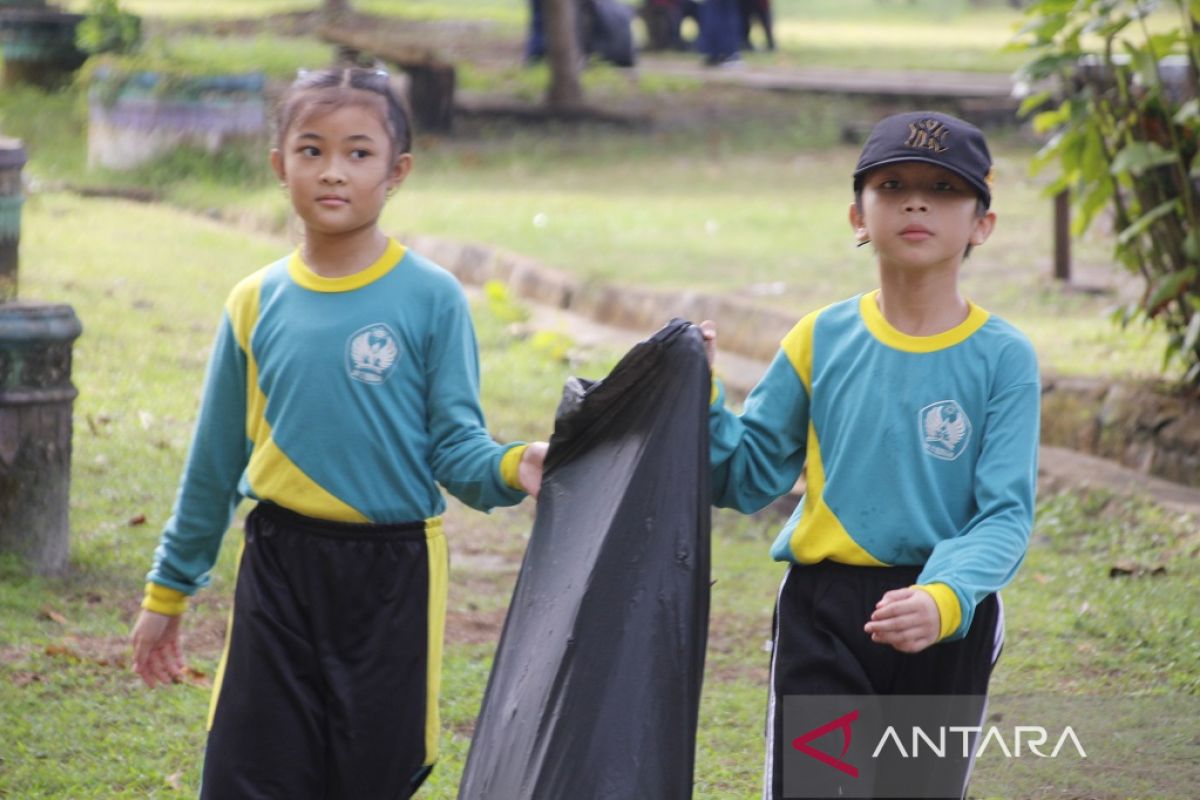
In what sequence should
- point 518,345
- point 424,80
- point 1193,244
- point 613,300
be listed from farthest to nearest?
point 424,80
point 613,300
point 518,345
point 1193,244

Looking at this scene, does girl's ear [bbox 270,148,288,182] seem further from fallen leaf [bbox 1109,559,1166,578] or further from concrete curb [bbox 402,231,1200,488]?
concrete curb [bbox 402,231,1200,488]

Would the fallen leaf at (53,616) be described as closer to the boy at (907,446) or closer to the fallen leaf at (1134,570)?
the boy at (907,446)

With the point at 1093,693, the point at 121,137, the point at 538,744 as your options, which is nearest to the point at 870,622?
the point at 538,744

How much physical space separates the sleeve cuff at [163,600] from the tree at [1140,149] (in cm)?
441

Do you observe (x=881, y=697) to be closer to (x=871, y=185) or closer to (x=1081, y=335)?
(x=871, y=185)

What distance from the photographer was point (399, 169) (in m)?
3.36

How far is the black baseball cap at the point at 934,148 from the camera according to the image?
3.03 meters

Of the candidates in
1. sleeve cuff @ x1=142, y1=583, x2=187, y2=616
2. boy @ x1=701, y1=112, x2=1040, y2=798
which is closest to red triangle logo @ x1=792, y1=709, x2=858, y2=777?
boy @ x1=701, y1=112, x2=1040, y2=798

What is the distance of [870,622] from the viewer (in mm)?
2812

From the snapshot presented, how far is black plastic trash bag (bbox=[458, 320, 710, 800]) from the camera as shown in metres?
2.91

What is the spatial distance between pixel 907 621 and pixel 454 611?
3.04m

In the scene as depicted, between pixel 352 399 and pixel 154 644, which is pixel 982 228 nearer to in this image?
pixel 352 399

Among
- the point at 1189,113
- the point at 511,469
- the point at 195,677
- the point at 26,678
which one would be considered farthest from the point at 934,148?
the point at 1189,113

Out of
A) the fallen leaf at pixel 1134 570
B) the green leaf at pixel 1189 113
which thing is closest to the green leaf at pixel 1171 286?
the green leaf at pixel 1189 113
